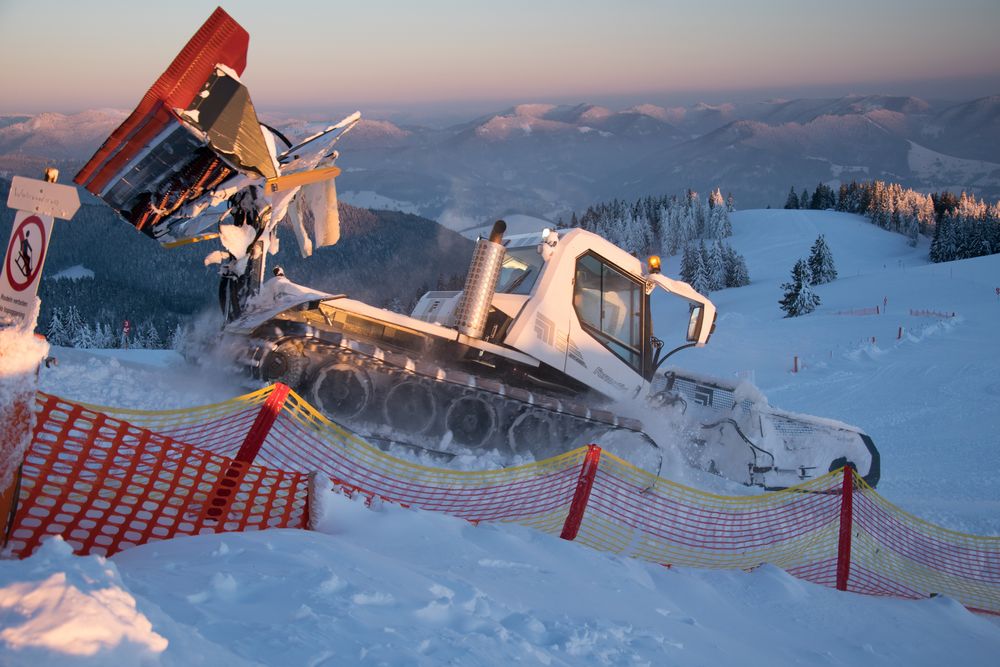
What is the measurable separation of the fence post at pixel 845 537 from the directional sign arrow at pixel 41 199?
619cm

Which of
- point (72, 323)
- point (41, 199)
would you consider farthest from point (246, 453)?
point (72, 323)

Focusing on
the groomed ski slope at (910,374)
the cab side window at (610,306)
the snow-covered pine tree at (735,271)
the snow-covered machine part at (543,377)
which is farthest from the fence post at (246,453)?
the snow-covered pine tree at (735,271)

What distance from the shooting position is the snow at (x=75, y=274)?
2594 inches

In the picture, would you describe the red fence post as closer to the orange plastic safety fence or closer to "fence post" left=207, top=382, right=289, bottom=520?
"fence post" left=207, top=382, right=289, bottom=520

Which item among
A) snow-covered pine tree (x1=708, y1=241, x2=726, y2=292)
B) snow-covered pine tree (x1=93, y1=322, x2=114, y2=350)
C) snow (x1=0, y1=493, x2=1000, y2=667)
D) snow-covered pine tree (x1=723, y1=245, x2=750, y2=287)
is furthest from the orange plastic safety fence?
snow-covered pine tree (x1=708, y1=241, x2=726, y2=292)

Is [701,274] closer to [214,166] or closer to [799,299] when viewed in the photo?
[799,299]

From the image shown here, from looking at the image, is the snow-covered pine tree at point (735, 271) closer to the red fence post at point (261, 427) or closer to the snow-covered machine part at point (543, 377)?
the snow-covered machine part at point (543, 377)

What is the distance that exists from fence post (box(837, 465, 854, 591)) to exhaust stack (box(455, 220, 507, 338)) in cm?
396

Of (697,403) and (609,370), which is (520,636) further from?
(697,403)

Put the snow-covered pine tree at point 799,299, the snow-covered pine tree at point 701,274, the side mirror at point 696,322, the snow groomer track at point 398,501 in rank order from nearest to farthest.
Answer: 1. the snow groomer track at point 398,501
2. the side mirror at point 696,322
3. the snow-covered pine tree at point 799,299
4. the snow-covered pine tree at point 701,274

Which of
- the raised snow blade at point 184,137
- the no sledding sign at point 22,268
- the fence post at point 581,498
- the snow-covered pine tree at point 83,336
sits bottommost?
the snow-covered pine tree at point 83,336

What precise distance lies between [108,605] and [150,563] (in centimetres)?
130

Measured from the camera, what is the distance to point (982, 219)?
78375 millimetres

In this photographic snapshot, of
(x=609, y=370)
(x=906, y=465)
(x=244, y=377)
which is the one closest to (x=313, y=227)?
(x=244, y=377)
